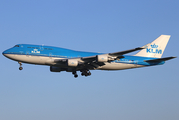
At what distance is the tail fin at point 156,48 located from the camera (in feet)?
172

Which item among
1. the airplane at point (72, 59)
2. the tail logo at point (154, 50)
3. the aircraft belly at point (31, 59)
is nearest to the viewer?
the airplane at point (72, 59)

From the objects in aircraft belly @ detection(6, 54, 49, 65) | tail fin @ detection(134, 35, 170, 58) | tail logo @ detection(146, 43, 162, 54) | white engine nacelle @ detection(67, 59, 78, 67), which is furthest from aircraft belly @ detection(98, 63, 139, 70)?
aircraft belly @ detection(6, 54, 49, 65)

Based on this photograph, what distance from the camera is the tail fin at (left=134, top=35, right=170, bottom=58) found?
52.3 meters

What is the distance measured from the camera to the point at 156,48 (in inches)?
2108

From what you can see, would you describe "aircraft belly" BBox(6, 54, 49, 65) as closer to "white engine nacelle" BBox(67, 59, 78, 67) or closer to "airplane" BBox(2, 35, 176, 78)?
"airplane" BBox(2, 35, 176, 78)

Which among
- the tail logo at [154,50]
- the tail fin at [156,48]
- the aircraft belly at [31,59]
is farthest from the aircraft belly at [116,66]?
the aircraft belly at [31,59]

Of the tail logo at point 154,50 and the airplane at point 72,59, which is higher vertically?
the tail logo at point 154,50

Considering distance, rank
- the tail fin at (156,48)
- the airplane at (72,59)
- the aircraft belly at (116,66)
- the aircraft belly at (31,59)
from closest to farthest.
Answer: the airplane at (72,59) → the aircraft belly at (31,59) → the aircraft belly at (116,66) → the tail fin at (156,48)

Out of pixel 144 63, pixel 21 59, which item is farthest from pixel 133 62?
pixel 21 59

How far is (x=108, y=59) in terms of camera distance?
4378 cm

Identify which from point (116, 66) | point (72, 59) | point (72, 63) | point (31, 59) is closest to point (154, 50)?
point (116, 66)

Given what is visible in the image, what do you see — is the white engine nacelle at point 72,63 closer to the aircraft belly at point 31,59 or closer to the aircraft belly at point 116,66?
the aircraft belly at point 31,59

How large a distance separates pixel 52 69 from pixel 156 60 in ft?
65.6

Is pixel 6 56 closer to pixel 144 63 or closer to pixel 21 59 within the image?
pixel 21 59
